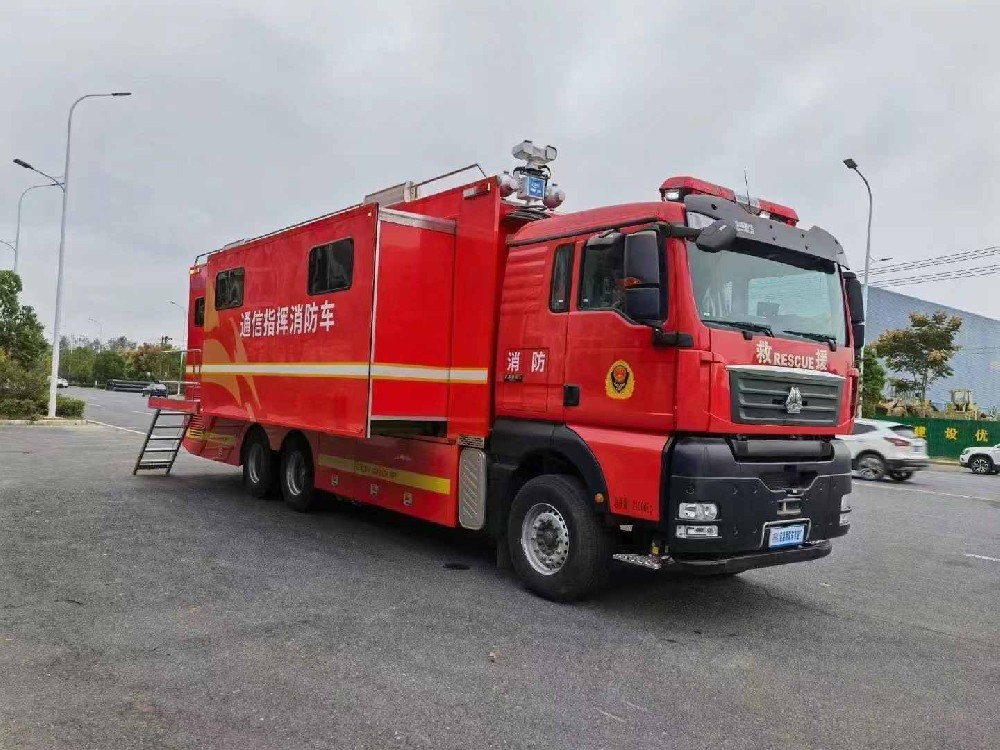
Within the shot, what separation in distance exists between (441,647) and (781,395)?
298 cm

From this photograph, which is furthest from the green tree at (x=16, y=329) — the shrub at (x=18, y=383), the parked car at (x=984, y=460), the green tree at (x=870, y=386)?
the green tree at (x=870, y=386)

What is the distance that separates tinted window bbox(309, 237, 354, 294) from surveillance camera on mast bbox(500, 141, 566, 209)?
65.9 inches

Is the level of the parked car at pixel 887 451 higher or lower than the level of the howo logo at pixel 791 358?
lower

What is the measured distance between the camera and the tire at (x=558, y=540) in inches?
225

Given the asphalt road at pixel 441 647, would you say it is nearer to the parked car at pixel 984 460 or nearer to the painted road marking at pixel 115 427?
the painted road marking at pixel 115 427

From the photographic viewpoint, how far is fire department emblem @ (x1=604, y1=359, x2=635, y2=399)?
5.58 meters

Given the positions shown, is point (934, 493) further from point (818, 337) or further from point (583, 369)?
point (583, 369)

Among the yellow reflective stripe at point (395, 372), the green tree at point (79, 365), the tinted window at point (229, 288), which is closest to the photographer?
the yellow reflective stripe at point (395, 372)

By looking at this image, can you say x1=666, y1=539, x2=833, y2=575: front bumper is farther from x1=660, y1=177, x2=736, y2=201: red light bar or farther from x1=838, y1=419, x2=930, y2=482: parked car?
x1=838, y1=419, x2=930, y2=482: parked car

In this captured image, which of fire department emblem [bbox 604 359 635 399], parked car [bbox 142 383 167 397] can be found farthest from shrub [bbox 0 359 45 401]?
fire department emblem [bbox 604 359 635 399]

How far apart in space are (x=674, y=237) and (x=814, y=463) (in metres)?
2.03

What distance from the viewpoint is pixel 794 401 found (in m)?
5.77

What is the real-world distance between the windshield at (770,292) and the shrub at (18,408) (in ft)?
81.9

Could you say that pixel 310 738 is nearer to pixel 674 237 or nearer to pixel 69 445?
pixel 674 237
